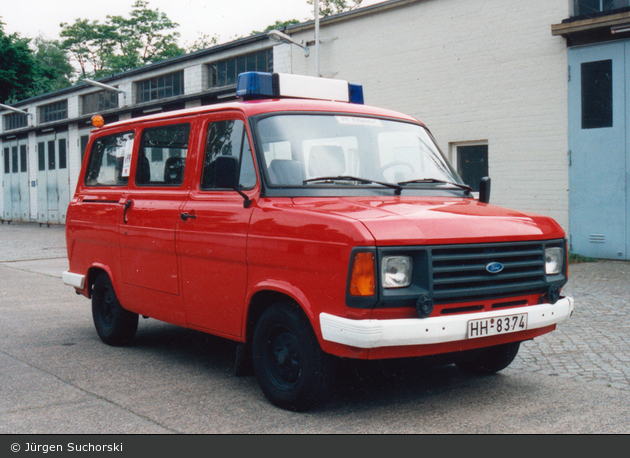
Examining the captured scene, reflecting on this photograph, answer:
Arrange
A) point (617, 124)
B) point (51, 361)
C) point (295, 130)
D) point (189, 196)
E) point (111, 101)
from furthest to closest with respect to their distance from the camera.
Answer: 1. point (111, 101)
2. point (617, 124)
3. point (51, 361)
4. point (189, 196)
5. point (295, 130)

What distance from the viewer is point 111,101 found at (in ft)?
101

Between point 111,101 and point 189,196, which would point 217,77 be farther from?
point 189,196

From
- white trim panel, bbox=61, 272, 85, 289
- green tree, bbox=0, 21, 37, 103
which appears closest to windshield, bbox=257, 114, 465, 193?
white trim panel, bbox=61, 272, 85, 289

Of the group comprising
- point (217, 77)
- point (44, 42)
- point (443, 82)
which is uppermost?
point (44, 42)

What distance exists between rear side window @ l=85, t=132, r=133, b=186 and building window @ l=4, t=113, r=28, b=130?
34.5 m

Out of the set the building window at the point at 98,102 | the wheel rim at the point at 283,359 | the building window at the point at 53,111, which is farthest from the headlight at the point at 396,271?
the building window at the point at 53,111

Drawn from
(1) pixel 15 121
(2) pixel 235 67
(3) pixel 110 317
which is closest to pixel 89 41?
(1) pixel 15 121

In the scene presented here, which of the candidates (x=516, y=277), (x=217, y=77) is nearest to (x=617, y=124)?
(x=516, y=277)

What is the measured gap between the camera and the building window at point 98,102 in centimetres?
3081

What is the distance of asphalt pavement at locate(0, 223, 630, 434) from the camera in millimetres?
4395

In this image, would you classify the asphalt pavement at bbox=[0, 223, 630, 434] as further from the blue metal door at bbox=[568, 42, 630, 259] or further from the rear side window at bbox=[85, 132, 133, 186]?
the blue metal door at bbox=[568, 42, 630, 259]

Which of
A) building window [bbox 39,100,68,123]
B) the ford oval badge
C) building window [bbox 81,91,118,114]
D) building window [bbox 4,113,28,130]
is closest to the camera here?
the ford oval badge

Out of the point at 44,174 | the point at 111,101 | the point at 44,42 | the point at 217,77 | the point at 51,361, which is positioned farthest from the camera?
the point at 44,42

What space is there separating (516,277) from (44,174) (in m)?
34.5
